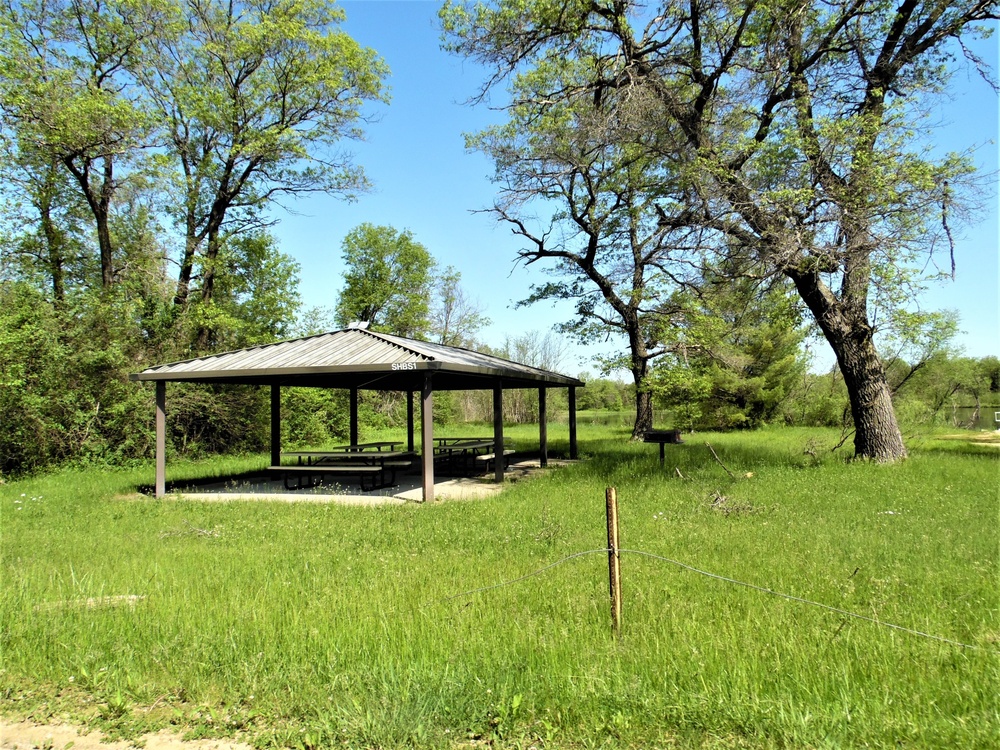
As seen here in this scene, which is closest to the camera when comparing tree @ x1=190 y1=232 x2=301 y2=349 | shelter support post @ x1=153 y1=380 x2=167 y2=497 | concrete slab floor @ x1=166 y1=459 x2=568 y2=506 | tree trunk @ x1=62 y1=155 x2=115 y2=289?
concrete slab floor @ x1=166 y1=459 x2=568 y2=506

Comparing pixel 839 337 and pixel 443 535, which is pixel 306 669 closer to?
pixel 443 535

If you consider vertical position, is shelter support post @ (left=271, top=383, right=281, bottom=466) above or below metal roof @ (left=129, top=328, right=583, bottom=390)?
below

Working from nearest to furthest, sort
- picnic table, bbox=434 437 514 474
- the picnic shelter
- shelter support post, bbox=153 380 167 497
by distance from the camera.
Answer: the picnic shelter
shelter support post, bbox=153 380 167 497
picnic table, bbox=434 437 514 474

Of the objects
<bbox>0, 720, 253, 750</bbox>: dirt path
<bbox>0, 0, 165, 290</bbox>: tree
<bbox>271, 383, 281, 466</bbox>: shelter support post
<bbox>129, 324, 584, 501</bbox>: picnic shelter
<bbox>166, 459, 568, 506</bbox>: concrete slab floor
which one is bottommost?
<bbox>0, 720, 253, 750</bbox>: dirt path

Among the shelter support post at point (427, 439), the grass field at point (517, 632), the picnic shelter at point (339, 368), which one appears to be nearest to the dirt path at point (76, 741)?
the grass field at point (517, 632)

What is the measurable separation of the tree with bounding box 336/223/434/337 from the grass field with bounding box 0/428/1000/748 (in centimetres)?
2930

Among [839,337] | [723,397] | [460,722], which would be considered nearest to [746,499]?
[839,337]

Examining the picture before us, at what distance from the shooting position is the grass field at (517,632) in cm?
301

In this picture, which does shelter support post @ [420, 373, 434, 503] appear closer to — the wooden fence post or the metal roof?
the metal roof

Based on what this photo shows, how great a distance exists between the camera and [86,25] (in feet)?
58.7

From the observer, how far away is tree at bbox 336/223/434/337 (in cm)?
3644

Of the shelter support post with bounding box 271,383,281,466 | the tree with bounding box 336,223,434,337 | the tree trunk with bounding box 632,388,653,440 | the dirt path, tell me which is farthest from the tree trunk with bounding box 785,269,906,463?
the tree with bounding box 336,223,434,337

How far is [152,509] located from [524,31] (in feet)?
36.2

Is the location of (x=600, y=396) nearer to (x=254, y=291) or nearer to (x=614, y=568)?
(x=254, y=291)
